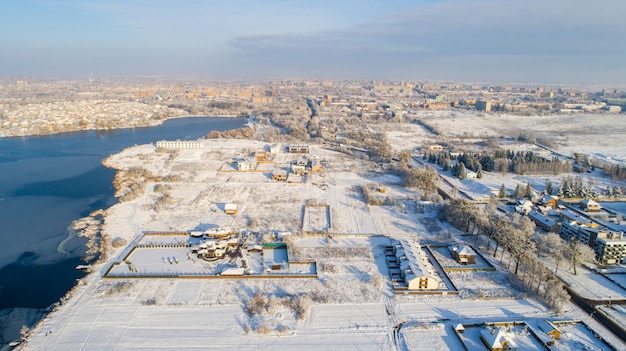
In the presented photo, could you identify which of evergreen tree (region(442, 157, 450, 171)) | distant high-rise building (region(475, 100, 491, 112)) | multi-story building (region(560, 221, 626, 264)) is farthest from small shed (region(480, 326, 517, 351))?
distant high-rise building (region(475, 100, 491, 112))

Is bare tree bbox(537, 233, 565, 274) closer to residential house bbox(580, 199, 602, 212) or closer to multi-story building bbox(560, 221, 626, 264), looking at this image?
multi-story building bbox(560, 221, 626, 264)

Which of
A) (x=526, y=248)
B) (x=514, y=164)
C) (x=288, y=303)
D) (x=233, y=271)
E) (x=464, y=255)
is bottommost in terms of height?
(x=288, y=303)

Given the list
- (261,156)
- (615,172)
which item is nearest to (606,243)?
(615,172)

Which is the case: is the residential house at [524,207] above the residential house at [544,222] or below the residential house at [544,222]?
above

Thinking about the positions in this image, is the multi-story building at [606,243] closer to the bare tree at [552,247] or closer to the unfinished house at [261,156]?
the bare tree at [552,247]

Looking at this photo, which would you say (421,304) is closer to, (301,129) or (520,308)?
(520,308)

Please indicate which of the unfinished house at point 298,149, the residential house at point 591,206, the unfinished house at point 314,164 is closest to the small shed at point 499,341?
the residential house at point 591,206

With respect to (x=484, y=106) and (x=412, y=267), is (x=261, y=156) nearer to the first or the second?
(x=412, y=267)
